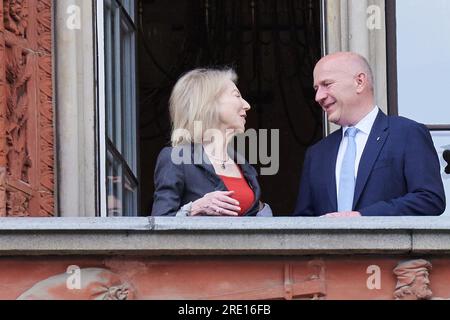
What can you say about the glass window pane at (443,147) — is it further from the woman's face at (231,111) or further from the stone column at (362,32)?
the woman's face at (231,111)

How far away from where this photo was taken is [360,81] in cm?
1191

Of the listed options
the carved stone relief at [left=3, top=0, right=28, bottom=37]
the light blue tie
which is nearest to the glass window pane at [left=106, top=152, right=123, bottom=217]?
the carved stone relief at [left=3, top=0, right=28, bottom=37]

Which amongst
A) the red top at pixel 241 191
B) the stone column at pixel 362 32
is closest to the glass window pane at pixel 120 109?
the stone column at pixel 362 32

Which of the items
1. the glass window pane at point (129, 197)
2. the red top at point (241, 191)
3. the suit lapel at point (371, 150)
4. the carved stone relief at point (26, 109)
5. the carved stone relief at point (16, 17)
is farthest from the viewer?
the glass window pane at point (129, 197)

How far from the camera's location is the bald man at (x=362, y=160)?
11.5 metres

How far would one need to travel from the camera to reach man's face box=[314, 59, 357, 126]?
1188 cm

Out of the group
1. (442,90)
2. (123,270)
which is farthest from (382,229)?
(442,90)

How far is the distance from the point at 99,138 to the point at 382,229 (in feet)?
6.62

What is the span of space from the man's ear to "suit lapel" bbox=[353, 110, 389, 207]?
134 mm

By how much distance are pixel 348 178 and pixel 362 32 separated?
1.48 m

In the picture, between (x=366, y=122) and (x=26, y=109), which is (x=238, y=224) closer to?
(x=366, y=122)

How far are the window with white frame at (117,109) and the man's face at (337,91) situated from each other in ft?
4.53

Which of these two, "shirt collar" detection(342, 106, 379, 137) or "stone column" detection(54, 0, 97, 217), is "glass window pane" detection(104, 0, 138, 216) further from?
"shirt collar" detection(342, 106, 379, 137)
